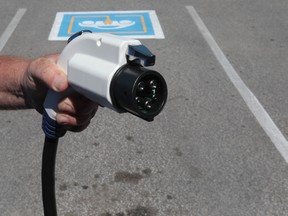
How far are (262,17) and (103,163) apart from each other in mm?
4902

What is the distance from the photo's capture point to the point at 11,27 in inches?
267

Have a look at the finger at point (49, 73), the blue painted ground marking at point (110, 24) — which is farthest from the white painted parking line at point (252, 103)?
the finger at point (49, 73)

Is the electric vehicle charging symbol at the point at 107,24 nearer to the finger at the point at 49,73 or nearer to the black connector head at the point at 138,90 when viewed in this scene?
the finger at the point at 49,73

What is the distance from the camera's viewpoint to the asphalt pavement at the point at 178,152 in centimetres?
319

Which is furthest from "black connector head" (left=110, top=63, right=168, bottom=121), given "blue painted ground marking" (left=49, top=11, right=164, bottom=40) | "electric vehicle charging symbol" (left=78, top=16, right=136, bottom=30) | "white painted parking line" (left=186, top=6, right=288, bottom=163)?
"electric vehicle charging symbol" (left=78, top=16, right=136, bottom=30)

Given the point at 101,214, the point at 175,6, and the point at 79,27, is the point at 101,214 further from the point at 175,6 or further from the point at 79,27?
the point at 175,6

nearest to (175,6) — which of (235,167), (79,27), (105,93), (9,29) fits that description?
(79,27)

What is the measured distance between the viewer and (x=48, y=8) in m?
7.73

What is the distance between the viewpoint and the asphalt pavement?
3.19 meters

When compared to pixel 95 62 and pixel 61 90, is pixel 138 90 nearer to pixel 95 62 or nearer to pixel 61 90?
pixel 95 62

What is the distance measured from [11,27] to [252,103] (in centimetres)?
419

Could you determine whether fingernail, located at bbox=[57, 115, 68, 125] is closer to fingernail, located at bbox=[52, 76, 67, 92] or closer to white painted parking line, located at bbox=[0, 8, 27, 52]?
fingernail, located at bbox=[52, 76, 67, 92]

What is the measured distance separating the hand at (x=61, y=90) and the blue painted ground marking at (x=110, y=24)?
4926 mm

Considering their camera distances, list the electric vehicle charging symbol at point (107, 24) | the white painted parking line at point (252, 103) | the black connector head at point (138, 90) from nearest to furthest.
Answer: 1. the black connector head at point (138, 90)
2. the white painted parking line at point (252, 103)
3. the electric vehicle charging symbol at point (107, 24)
